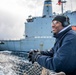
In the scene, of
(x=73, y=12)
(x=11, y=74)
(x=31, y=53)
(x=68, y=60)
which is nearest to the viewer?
(x=68, y=60)

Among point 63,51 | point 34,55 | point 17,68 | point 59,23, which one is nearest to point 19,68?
point 17,68

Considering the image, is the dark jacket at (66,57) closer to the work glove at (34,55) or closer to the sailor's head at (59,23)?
the sailor's head at (59,23)

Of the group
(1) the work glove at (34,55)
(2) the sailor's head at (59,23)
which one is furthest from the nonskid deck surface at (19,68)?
(2) the sailor's head at (59,23)

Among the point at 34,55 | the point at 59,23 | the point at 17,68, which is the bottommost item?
the point at 17,68

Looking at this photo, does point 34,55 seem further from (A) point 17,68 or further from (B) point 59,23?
(A) point 17,68

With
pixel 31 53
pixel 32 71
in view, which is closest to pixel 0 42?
pixel 32 71

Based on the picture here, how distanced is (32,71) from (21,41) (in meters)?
48.2

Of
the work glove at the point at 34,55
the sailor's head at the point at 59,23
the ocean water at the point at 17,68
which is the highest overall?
the sailor's head at the point at 59,23

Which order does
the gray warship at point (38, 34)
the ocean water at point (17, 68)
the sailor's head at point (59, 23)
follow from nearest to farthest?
the sailor's head at point (59, 23) → the ocean water at point (17, 68) → the gray warship at point (38, 34)

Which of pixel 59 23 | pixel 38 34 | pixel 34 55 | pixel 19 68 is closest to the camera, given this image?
pixel 59 23

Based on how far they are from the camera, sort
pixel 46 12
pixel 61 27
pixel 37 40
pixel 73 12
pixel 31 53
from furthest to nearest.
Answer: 1. pixel 46 12
2. pixel 37 40
3. pixel 73 12
4. pixel 31 53
5. pixel 61 27

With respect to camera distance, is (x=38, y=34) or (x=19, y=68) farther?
(x=38, y=34)

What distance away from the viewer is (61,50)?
2799 millimetres

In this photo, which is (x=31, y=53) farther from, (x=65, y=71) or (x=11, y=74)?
(x=11, y=74)
